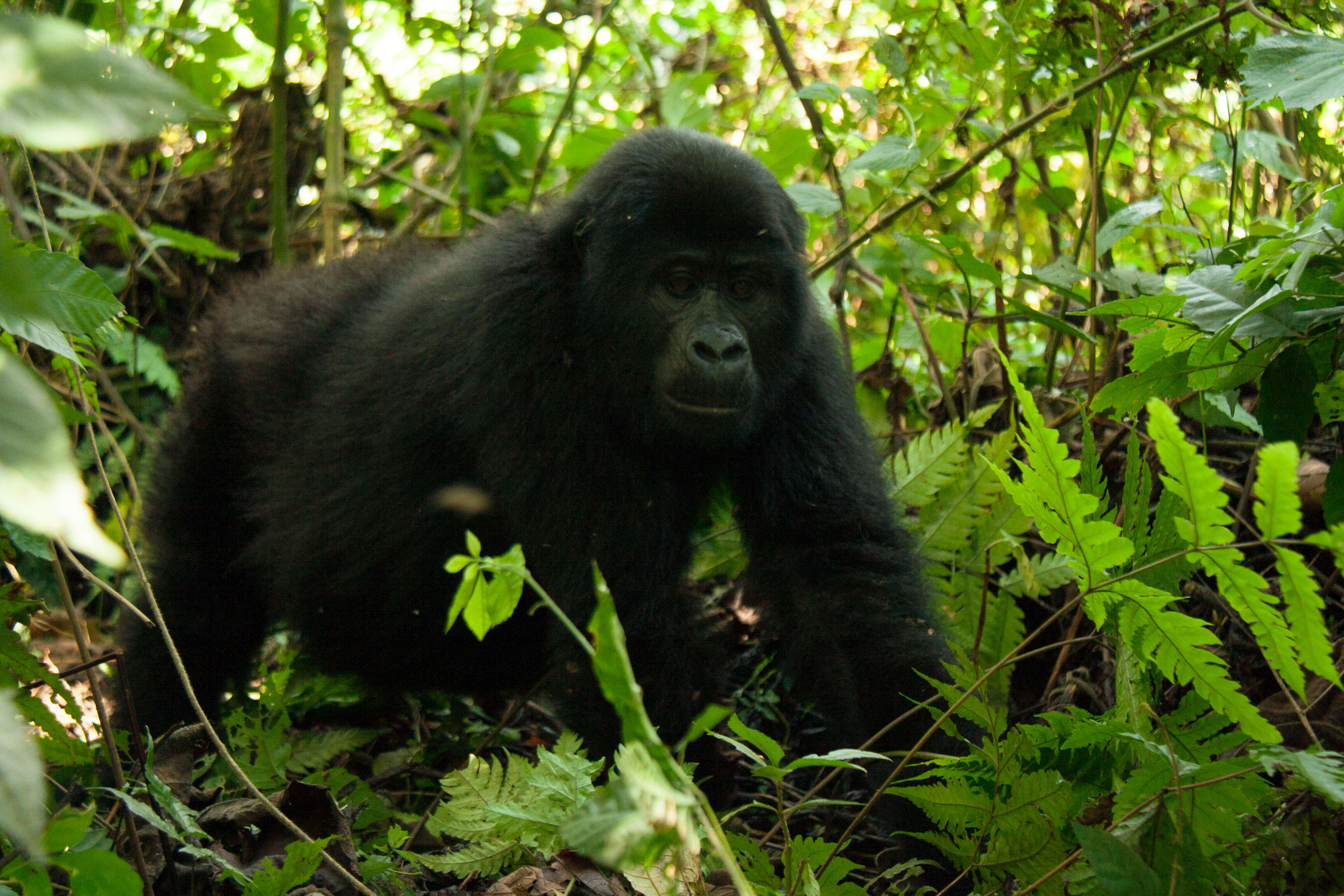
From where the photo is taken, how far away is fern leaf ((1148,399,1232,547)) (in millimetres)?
1375

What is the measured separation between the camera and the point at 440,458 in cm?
353

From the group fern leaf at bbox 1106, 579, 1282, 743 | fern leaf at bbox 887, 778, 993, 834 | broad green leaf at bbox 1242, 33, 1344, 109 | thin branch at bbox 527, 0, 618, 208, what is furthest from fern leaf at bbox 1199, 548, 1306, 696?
thin branch at bbox 527, 0, 618, 208

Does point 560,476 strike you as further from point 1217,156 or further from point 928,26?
point 1217,156

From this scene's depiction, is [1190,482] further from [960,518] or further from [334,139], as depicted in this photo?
[334,139]

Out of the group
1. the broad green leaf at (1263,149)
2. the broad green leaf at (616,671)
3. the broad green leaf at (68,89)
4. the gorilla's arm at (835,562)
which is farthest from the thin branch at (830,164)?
the broad green leaf at (68,89)

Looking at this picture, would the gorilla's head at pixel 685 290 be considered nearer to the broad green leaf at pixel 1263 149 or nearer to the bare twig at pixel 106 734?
the broad green leaf at pixel 1263 149

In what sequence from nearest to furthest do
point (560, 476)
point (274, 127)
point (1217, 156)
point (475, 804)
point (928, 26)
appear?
point (475, 804) < point (560, 476) < point (1217, 156) < point (928, 26) < point (274, 127)

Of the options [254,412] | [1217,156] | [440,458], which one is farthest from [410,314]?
[1217,156]

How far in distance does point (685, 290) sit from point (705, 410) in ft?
1.35

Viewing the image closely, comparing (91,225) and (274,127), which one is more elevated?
(274,127)

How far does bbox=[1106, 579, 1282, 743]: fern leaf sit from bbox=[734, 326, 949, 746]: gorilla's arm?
117 cm

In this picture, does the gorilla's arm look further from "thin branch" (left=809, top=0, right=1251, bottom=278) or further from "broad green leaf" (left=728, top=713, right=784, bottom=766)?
"broad green leaf" (left=728, top=713, right=784, bottom=766)

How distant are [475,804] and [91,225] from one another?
13.2ft

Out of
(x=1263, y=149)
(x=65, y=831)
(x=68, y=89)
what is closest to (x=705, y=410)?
(x=1263, y=149)
